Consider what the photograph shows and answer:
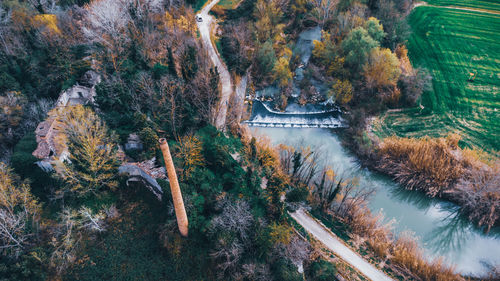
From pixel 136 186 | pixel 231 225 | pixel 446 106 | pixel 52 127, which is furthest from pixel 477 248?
pixel 52 127

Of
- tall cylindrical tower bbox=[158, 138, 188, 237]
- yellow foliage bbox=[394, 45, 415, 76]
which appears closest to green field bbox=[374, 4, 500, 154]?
yellow foliage bbox=[394, 45, 415, 76]

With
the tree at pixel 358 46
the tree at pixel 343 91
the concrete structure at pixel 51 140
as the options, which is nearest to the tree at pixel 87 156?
the concrete structure at pixel 51 140

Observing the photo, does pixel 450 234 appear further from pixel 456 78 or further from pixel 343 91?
pixel 456 78

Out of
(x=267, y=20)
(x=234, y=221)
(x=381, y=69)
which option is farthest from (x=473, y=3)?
(x=234, y=221)

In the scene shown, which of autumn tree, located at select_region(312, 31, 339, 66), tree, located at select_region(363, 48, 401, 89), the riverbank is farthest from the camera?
autumn tree, located at select_region(312, 31, 339, 66)

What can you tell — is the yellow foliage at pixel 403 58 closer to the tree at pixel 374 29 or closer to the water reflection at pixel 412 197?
the tree at pixel 374 29

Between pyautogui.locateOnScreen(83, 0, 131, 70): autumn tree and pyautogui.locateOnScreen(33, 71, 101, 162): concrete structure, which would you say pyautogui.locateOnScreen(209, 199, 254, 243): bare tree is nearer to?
pyautogui.locateOnScreen(33, 71, 101, 162): concrete structure
